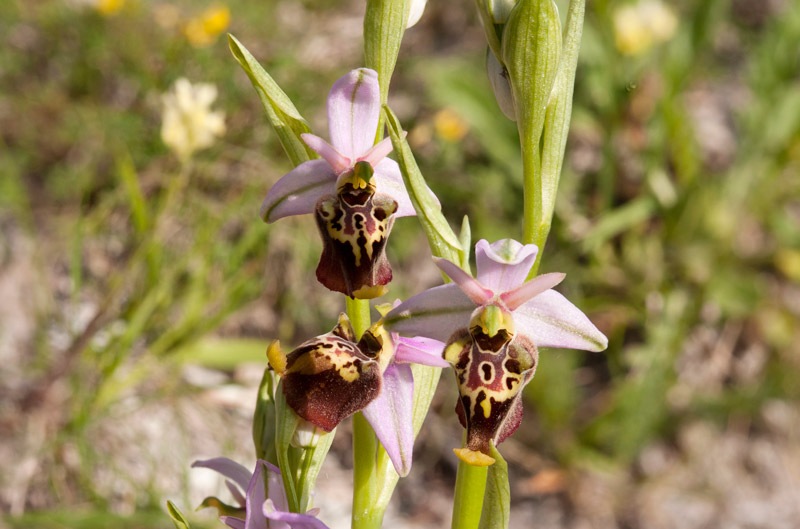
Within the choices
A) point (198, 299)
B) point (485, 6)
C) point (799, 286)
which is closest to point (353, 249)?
point (485, 6)

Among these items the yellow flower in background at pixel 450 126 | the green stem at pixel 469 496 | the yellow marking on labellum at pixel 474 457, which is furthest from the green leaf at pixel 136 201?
the yellow marking on labellum at pixel 474 457

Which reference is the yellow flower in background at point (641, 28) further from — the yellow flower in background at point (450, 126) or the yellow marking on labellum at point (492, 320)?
the yellow marking on labellum at point (492, 320)

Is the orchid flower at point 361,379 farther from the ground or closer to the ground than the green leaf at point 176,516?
farther from the ground

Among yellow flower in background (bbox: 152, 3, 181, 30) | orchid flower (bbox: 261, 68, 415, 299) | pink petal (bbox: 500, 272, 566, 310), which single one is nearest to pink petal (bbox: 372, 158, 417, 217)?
orchid flower (bbox: 261, 68, 415, 299)

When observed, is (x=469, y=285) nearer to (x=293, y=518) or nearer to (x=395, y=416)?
(x=395, y=416)

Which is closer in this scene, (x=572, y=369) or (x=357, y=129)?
(x=357, y=129)

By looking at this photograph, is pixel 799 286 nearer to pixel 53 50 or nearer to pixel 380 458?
pixel 380 458

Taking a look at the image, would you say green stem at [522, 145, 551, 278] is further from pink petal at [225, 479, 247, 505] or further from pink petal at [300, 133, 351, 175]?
pink petal at [225, 479, 247, 505]
